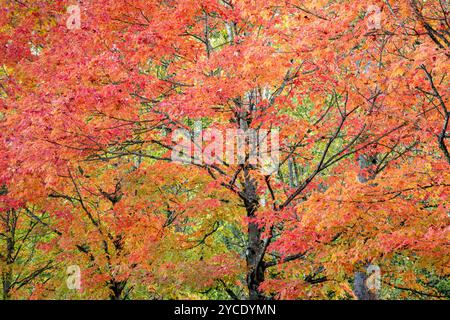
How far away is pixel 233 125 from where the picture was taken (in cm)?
958

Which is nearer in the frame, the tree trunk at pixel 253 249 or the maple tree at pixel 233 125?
the maple tree at pixel 233 125

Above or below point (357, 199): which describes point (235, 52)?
above

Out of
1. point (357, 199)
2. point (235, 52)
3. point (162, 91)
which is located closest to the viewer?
point (357, 199)

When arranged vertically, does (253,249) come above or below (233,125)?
below

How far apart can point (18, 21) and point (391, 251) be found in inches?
335

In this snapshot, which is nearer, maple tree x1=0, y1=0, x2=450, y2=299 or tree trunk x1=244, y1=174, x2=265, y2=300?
maple tree x1=0, y1=0, x2=450, y2=299

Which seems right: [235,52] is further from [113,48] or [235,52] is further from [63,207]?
[63,207]

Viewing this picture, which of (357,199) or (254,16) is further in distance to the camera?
(254,16)

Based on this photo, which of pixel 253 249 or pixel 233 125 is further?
pixel 253 249

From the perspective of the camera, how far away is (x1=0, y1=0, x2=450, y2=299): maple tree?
7.43 metres

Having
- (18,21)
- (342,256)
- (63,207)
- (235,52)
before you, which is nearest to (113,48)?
(235,52)

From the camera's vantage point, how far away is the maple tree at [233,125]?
7.43m

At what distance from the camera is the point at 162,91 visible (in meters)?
9.74
